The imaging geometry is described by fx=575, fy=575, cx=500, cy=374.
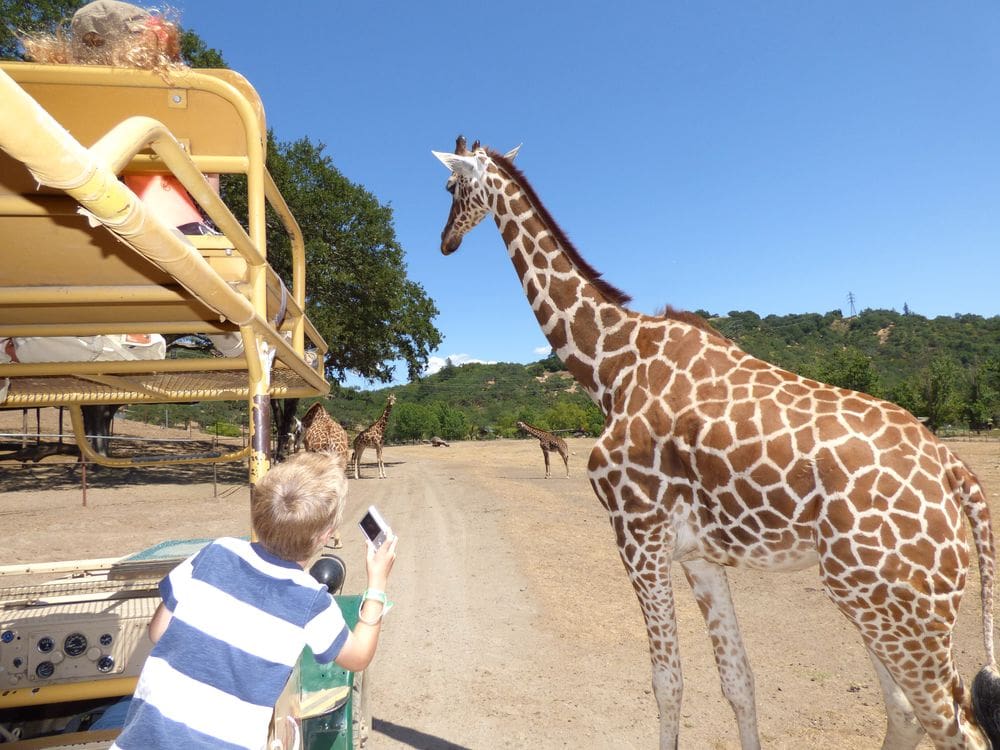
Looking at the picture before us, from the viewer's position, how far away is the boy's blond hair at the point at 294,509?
5.51 ft

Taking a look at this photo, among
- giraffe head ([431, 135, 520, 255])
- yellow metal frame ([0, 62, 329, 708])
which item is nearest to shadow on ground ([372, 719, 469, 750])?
yellow metal frame ([0, 62, 329, 708])

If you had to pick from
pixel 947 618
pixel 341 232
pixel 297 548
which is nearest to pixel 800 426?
pixel 947 618

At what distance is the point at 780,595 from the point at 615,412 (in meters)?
4.56

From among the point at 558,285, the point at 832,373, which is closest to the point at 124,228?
the point at 558,285

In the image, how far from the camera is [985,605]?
2.67m

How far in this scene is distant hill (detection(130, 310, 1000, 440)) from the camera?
43.0 m

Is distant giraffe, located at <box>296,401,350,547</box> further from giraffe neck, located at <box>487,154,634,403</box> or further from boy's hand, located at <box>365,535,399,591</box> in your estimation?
boy's hand, located at <box>365,535,399,591</box>

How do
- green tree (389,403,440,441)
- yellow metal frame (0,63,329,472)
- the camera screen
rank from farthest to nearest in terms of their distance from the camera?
green tree (389,403,440,441) → the camera screen → yellow metal frame (0,63,329,472)

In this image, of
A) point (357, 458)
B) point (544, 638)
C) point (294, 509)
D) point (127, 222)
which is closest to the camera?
point (127, 222)

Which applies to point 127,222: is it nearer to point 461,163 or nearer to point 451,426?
point 461,163

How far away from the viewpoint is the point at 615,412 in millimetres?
3525

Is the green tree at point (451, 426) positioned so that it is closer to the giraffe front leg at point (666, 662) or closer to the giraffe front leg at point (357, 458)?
the giraffe front leg at point (357, 458)

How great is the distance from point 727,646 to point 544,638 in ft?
8.45

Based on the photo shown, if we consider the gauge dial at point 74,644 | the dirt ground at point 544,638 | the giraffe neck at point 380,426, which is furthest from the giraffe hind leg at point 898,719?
the giraffe neck at point 380,426
